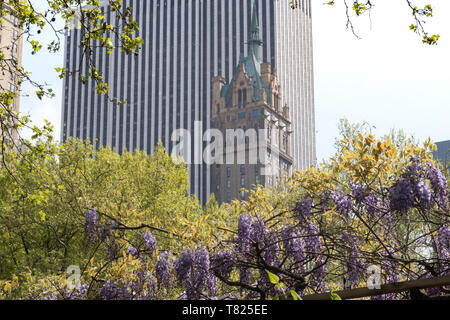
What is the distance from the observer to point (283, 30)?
11894cm

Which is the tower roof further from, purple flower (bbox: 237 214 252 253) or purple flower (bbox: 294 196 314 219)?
purple flower (bbox: 237 214 252 253)

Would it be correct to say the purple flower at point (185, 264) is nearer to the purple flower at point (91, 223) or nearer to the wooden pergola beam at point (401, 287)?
the purple flower at point (91, 223)

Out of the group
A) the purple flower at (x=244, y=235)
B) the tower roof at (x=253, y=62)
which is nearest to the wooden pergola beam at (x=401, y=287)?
the purple flower at (x=244, y=235)

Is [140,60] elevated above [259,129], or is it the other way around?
[140,60]

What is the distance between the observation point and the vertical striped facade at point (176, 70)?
380ft

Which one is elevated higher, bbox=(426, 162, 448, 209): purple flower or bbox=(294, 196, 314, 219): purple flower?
bbox=(426, 162, 448, 209): purple flower

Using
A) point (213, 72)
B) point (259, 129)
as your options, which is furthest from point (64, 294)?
point (213, 72)

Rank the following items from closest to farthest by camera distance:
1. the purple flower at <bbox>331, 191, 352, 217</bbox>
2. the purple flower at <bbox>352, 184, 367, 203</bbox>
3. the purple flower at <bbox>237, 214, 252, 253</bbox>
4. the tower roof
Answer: the purple flower at <bbox>352, 184, 367, 203</bbox> < the purple flower at <bbox>331, 191, 352, 217</bbox> < the purple flower at <bbox>237, 214, 252, 253</bbox> < the tower roof

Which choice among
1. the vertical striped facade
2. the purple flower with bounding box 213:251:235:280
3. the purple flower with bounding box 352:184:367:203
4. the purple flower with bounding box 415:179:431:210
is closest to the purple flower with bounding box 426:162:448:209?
the purple flower with bounding box 415:179:431:210

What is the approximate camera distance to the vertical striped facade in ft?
380

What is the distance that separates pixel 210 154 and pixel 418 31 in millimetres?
106048

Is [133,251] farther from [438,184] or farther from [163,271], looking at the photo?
[438,184]

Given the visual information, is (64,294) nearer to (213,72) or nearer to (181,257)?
(181,257)

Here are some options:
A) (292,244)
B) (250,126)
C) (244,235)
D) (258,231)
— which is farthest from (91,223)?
(250,126)
